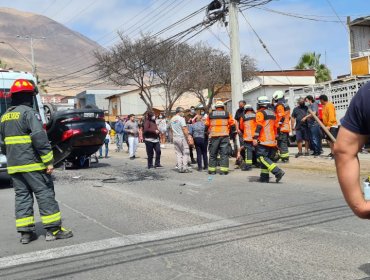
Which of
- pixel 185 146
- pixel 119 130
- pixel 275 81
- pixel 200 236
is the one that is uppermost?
pixel 275 81

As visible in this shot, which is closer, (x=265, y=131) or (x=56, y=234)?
(x=56, y=234)

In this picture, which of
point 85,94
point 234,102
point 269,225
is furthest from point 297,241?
point 85,94

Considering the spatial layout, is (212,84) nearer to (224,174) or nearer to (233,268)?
(224,174)

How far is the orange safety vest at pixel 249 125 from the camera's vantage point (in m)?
11.9

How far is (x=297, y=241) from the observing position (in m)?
5.28

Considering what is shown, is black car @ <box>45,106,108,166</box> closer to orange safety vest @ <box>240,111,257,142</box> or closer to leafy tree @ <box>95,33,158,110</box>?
orange safety vest @ <box>240,111,257,142</box>

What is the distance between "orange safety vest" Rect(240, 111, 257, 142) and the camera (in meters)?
11.9

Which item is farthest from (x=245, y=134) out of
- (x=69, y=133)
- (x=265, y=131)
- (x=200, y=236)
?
(x=200, y=236)

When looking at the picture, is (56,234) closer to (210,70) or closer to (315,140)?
(315,140)

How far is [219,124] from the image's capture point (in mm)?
11602

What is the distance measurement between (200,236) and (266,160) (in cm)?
435

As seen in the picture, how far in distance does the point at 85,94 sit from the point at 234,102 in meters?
61.2

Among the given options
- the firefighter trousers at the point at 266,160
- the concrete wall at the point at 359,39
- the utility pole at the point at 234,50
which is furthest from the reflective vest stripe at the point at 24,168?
the concrete wall at the point at 359,39

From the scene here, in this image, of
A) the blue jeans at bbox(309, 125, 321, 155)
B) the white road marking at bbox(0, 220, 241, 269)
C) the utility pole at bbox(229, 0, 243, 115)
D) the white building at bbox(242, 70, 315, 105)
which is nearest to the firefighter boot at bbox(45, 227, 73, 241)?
the white road marking at bbox(0, 220, 241, 269)
